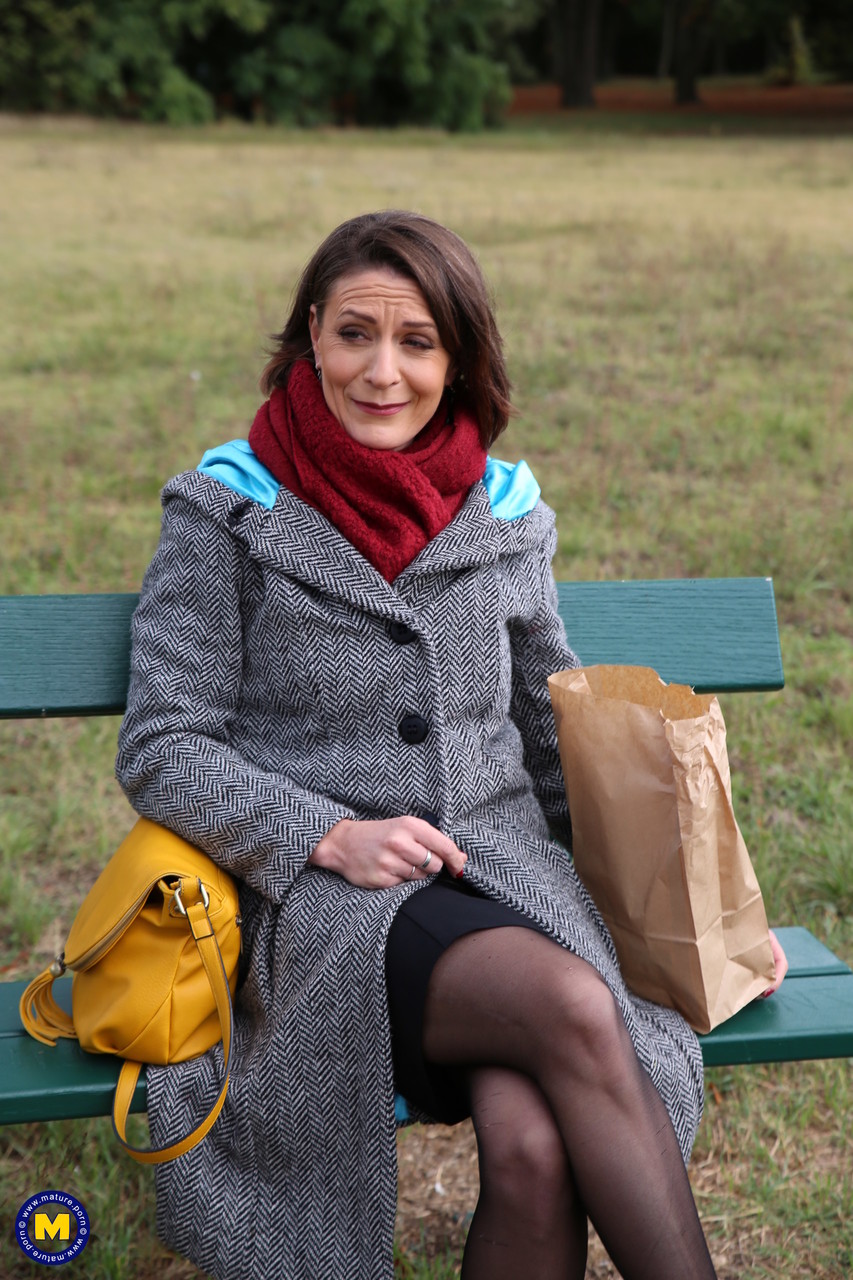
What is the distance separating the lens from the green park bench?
6.75ft

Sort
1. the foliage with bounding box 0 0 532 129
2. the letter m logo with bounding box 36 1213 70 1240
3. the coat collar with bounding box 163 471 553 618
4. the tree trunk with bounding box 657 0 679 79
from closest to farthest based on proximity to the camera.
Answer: the coat collar with bounding box 163 471 553 618 → the letter m logo with bounding box 36 1213 70 1240 → the foliage with bounding box 0 0 532 129 → the tree trunk with bounding box 657 0 679 79

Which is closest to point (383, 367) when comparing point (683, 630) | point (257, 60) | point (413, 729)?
point (413, 729)

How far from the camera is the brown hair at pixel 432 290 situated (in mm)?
2316

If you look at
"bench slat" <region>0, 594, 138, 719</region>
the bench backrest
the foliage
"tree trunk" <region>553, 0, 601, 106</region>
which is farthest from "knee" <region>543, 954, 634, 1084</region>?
"tree trunk" <region>553, 0, 601, 106</region>

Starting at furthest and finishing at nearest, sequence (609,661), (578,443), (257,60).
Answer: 1. (257,60)
2. (578,443)
3. (609,661)

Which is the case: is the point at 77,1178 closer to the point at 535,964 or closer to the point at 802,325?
the point at 535,964

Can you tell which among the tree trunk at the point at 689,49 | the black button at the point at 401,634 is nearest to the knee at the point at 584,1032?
the black button at the point at 401,634

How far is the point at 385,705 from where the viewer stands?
2.27 m

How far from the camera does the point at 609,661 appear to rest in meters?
2.68

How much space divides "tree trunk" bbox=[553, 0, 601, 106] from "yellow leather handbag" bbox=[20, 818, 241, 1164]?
44.9 meters

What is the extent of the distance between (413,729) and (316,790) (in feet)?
0.64

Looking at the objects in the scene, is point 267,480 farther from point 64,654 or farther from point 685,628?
point 685,628

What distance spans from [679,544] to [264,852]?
3.31 m

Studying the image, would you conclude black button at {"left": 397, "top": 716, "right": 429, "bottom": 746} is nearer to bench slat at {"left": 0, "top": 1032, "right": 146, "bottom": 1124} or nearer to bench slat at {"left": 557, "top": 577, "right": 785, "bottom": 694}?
bench slat at {"left": 557, "top": 577, "right": 785, "bottom": 694}
